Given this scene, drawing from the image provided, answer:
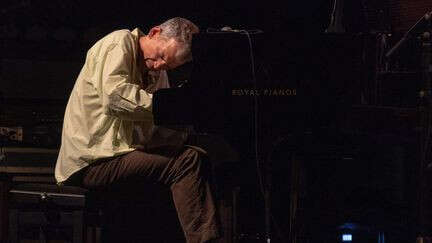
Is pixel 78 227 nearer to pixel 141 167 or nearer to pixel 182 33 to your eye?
pixel 141 167

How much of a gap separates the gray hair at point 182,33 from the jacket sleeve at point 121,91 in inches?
7.7

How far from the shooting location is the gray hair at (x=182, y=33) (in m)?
2.75

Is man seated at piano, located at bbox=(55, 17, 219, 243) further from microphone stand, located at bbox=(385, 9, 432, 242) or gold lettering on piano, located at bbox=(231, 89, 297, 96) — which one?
microphone stand, located at bbox=(385, 9, 432, 242)

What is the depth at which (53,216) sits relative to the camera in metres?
3.15

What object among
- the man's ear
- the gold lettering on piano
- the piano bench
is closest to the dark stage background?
the gold lettering on piano

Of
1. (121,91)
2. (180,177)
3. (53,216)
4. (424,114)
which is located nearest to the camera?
(121,91)

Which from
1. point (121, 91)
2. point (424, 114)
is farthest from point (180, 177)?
point (424, 114)

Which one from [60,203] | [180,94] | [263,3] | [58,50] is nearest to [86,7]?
[58,50]

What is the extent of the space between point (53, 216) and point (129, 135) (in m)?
0.65

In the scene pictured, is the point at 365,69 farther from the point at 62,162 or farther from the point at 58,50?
the point at 58,50

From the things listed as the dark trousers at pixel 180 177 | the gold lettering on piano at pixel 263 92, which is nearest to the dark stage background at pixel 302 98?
the gold lettering on piano at pixel 263 92

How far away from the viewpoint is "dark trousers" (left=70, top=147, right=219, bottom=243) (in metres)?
2.61

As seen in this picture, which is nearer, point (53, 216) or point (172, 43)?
point (172, 43)

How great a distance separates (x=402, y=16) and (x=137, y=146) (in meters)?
2.25
